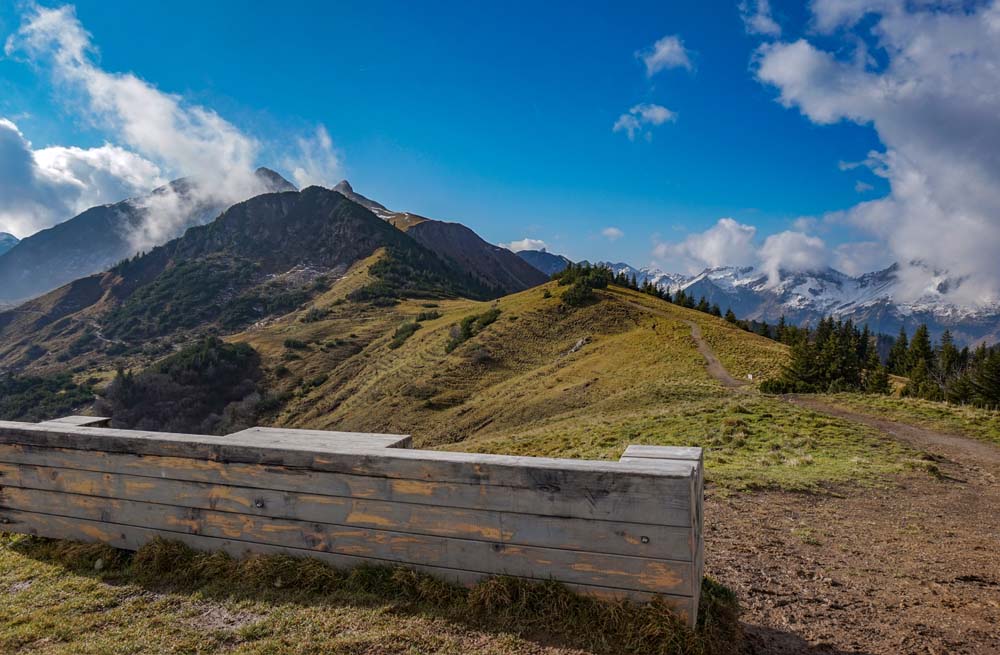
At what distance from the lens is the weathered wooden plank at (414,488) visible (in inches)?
164

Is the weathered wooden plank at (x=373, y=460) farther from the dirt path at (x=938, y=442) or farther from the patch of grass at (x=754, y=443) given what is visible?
the dirt path at (x=938, y=442)

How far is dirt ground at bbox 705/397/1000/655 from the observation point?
16.3ft

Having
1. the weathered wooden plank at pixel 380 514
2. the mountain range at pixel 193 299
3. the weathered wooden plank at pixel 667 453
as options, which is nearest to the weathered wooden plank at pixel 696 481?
the weathered wooden plank at pixel 667 453

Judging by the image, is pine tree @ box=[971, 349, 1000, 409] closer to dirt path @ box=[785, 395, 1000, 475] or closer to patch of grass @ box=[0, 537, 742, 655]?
dirt path @ box=[785, 395, 1000, 475]

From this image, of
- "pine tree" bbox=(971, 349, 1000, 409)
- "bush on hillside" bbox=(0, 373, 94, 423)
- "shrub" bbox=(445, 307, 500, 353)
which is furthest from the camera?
"bush on hillside" bbox=(0, 373, 94, 423)

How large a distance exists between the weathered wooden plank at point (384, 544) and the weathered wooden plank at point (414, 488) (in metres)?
0.35

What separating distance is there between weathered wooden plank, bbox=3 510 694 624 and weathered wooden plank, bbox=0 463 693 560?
1.10 ft

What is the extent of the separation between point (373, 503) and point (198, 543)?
7.11 ft

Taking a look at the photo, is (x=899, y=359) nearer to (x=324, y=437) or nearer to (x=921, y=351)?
(x=921, y=351)

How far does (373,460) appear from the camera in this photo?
4930 mm

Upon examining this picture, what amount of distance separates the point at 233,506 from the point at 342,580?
1.41 meters

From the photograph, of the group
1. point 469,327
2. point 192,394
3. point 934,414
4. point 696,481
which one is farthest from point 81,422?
point 192,394

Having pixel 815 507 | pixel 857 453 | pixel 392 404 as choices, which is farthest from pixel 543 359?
pixel 815 507

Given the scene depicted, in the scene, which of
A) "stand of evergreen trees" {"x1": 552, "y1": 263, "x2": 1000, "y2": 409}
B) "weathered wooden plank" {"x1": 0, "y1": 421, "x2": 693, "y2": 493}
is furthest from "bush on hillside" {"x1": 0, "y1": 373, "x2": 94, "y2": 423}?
"weathered wooden plank" {"x1": 0, "y1": 421, "x2": 693, "y2": 493}
